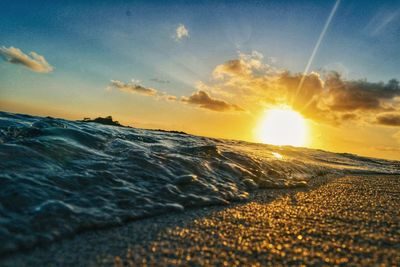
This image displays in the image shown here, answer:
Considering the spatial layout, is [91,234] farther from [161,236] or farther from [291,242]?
[291,242]

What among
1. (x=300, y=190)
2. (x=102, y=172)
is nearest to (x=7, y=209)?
(x=102, y=172)

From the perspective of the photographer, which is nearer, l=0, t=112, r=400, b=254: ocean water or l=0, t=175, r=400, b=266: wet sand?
l=0, t=175, r=400, b=266: wet sand

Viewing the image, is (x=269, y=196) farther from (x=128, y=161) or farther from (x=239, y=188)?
(x=128, y=161)

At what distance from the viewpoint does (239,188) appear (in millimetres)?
4684

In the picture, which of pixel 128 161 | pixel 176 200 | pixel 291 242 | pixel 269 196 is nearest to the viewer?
pixel 291 242

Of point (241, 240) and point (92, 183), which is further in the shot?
point (92, 183)

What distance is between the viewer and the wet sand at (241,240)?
6.84ft

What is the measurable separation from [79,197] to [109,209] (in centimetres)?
44

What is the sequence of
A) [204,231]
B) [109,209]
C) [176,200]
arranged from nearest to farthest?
[204,231]
[109,209]
[176,200]

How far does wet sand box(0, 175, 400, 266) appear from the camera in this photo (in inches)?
82.1

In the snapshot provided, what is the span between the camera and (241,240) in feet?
8.11

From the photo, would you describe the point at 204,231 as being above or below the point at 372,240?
below

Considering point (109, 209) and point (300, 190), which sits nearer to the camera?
point (109, 209)

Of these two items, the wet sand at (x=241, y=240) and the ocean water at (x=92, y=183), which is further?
the ocean water at (x=92, y=183)
